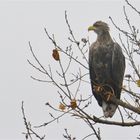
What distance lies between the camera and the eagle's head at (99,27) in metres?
8.63

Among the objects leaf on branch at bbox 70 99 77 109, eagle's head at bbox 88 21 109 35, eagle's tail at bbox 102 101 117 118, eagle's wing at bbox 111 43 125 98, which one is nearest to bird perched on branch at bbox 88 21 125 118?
eagle's wing at bbox 111 43 125 98

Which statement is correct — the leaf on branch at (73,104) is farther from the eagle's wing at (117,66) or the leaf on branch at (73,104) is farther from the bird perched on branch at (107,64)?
the eagle's wing at (117,66)

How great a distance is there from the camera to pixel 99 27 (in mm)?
8719

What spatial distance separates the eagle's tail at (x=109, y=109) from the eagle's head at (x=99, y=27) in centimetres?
143

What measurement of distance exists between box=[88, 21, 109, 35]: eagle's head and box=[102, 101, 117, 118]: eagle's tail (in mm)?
1431

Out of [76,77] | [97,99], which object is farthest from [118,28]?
[97,99]

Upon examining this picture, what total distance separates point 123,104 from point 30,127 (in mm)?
1293

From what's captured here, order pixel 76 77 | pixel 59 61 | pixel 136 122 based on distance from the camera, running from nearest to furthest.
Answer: pixel 59 61, pixel 136 122, pixel 76 77

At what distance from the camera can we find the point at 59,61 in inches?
190

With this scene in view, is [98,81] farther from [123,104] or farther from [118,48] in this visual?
[123,104]

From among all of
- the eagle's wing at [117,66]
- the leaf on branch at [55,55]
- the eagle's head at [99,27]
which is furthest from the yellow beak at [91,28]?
the leaf on branch at [55,55]

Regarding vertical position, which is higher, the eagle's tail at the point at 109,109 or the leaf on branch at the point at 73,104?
the eagle's tail at the point at 109,109

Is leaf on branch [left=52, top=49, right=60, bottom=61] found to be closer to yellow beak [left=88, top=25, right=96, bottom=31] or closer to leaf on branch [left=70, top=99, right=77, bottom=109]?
leaf on branch [left=70, top=99, right=77, bottom=109]

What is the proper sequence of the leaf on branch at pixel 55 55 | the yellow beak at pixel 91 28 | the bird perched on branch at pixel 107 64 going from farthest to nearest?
the yellow beak at pixel 91 28 → the bird perched on branch at pixel 107 64 → the leaf on branch at pixel 55 55
